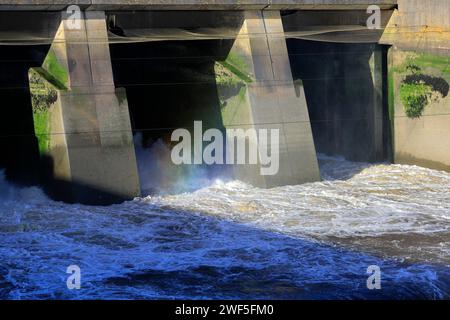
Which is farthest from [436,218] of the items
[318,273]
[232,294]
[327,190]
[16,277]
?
[16,277]

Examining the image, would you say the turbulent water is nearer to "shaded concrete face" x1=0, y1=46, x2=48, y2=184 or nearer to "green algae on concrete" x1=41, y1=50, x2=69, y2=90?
"shaded concrete face" x1=0, y1=46, x2=48, y2=184

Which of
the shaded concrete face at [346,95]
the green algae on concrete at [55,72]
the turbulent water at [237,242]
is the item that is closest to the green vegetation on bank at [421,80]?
the shaded concrete face at [346,95]

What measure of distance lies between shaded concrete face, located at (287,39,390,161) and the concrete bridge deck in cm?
166

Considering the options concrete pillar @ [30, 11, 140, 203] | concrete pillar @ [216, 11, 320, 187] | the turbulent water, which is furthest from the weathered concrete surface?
concrete pillar @ [30, 11, 140, 203]

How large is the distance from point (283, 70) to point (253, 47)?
85cm

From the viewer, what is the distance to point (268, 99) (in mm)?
18500

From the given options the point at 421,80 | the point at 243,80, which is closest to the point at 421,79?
the point at 421,80

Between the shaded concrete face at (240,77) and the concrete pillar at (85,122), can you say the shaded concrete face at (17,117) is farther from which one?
the shaded concrete face at (240,77)

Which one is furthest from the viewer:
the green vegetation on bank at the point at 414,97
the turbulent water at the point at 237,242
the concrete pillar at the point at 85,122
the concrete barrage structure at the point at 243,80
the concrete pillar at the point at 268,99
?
the green vegetation on bank at the point at 414,97

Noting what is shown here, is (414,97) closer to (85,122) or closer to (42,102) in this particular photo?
→ (85,122)

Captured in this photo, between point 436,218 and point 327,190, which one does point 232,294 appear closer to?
point 436,218

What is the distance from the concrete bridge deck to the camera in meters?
16.6

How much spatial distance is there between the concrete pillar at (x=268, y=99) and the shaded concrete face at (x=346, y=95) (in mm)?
3336

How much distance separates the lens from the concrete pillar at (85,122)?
16.5 metres
